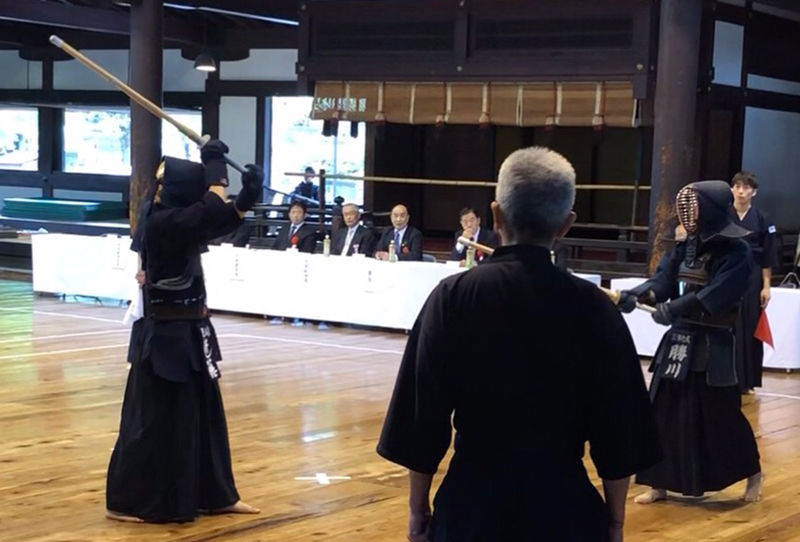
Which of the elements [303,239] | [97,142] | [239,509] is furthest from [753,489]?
[97,142]

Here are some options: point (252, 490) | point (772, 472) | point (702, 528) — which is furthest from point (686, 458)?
point (252, 490)

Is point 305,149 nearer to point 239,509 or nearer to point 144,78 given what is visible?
point 144,78

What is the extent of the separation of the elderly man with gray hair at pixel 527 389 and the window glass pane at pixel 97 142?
48.3 feet

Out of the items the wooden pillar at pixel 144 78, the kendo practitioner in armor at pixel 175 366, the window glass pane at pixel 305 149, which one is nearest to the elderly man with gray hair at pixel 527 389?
the kendo practitioner in armor at pixel 175 366

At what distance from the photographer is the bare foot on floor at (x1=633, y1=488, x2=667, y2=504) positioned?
16.1ft

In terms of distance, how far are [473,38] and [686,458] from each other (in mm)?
7040

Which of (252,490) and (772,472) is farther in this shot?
(772,472)

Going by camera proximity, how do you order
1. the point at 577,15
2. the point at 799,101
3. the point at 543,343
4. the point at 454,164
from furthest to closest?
the point at 454,164 < the point at 799,101 < the point at 577,15 < the point at 543,343

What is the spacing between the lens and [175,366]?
14.1 feet

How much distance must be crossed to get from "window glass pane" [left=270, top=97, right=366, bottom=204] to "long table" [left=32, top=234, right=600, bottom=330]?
3871mm

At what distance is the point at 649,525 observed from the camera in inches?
182

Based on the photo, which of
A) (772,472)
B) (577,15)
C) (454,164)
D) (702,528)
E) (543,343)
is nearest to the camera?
(543,343)

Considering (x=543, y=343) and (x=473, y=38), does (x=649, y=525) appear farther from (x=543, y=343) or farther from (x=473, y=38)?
(x=473, y=38)

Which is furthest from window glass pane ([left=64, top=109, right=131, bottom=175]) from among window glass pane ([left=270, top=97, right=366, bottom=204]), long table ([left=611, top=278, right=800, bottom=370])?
long table ([left=611, top=278, right=800, bottom=370])
